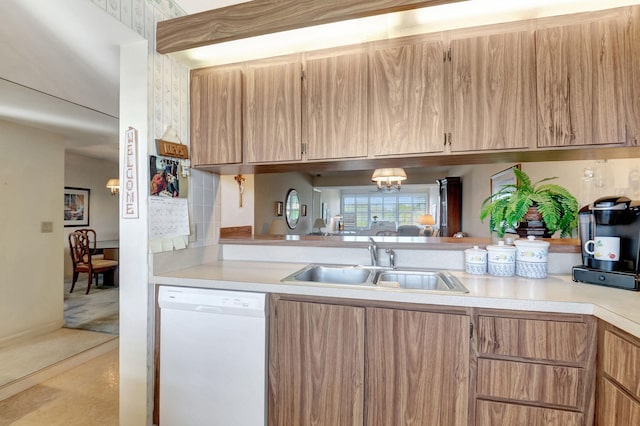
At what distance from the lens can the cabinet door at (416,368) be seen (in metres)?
1.24

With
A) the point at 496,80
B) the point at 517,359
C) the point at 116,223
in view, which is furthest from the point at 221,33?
the point at 116,223

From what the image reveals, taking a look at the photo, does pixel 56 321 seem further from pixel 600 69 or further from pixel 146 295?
pixel 600 69

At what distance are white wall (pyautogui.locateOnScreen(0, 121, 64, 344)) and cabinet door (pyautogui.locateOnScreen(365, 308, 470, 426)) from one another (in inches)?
144

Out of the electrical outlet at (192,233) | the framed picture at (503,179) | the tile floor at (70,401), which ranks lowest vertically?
the tile floor at (70,401)

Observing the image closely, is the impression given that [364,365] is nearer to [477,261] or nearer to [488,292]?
[488,292]

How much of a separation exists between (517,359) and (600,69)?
4.57ft

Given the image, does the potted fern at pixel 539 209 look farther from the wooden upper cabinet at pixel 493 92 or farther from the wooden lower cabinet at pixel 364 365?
the wooden lower cabinet at pixel 364 365

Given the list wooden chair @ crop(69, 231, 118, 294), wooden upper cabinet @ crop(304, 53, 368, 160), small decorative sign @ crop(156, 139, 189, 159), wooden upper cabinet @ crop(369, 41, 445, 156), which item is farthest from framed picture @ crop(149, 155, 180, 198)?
wooden chair @ crop(69, 231, 118, 294)

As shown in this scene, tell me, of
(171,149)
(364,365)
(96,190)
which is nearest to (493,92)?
(364,365)

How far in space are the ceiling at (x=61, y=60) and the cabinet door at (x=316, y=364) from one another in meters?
1.73

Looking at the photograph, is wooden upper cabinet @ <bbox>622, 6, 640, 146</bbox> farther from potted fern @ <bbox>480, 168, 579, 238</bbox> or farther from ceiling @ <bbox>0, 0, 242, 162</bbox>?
ceiling @ <bbox>0, 0, 242, 162</bbox>

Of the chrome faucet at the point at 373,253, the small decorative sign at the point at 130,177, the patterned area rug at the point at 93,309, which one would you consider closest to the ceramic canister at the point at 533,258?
the chrome faucet at the point at 373,253

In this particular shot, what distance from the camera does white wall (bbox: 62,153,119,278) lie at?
5.51 m

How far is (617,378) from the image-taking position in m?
1.02
